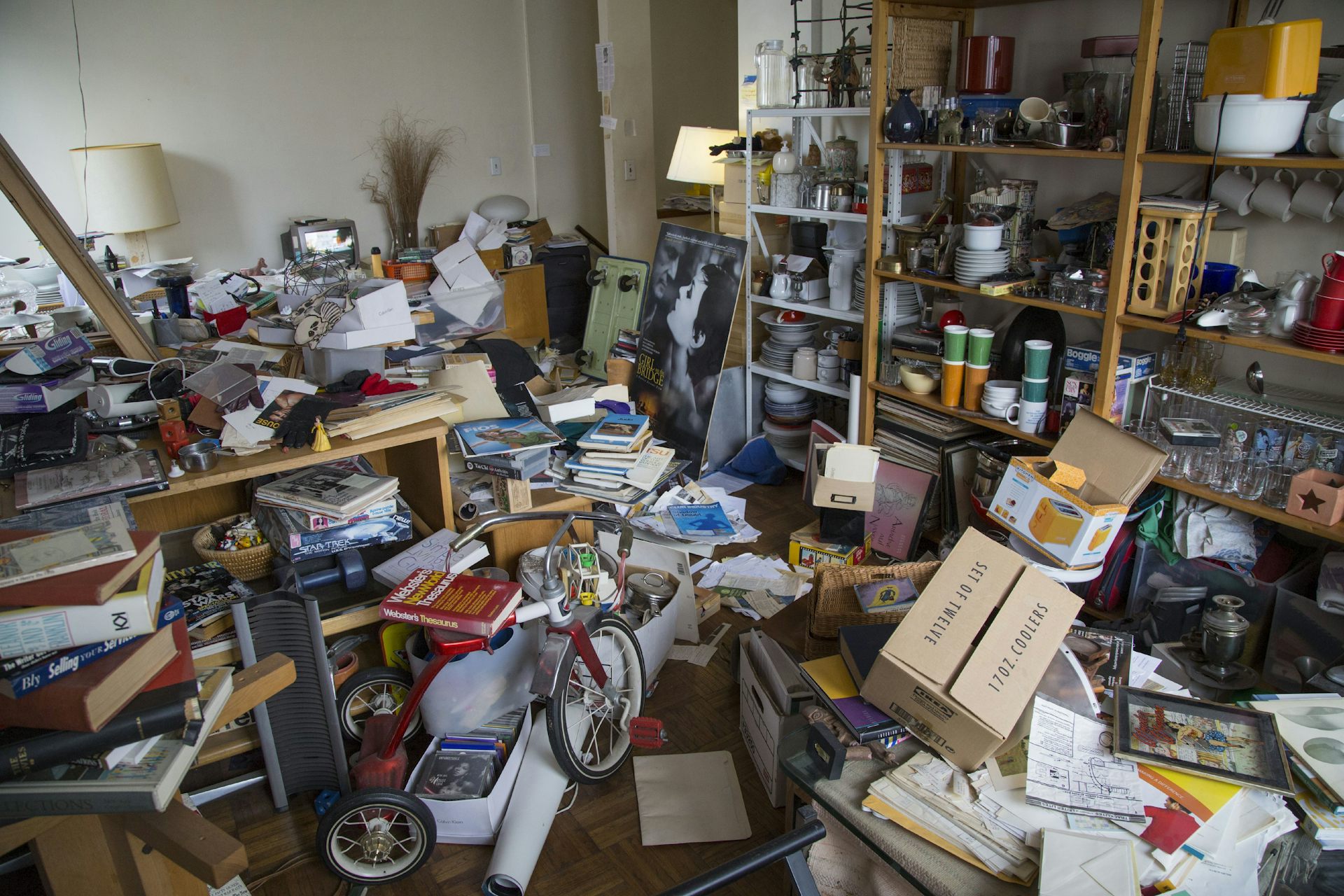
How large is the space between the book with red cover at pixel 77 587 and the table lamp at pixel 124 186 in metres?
3.56

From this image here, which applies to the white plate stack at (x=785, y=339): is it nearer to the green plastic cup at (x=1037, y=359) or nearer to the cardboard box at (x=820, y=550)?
the cardboard box at (x=820, y=550)

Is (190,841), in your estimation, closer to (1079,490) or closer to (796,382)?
(1079,490)

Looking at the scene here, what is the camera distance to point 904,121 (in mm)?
2992

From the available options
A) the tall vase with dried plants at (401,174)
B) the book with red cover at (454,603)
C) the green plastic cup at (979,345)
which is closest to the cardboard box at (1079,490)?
the green plastic cup at (979,345)

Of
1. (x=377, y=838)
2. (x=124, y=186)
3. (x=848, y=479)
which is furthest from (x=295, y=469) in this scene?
(x=124, y=186)

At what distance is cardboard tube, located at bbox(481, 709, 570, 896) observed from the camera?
79.3 inches

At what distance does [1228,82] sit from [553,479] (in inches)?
83.7

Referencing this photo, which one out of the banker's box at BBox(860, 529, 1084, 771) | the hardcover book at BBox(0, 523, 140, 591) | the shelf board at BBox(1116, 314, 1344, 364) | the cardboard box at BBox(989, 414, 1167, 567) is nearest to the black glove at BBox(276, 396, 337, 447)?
the hardcover book at BBox(0, 523, 140, 591)

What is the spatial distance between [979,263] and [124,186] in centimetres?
377

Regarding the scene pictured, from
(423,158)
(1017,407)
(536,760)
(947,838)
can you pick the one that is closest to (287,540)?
(536,760)

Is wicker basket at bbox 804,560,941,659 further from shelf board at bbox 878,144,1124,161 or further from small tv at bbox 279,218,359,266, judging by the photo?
small tv at bbox 279,218,359,266

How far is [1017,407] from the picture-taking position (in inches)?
115

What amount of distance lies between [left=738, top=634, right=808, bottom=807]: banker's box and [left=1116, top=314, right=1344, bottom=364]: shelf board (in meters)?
1.38

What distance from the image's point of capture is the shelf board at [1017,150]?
2.48 meters
